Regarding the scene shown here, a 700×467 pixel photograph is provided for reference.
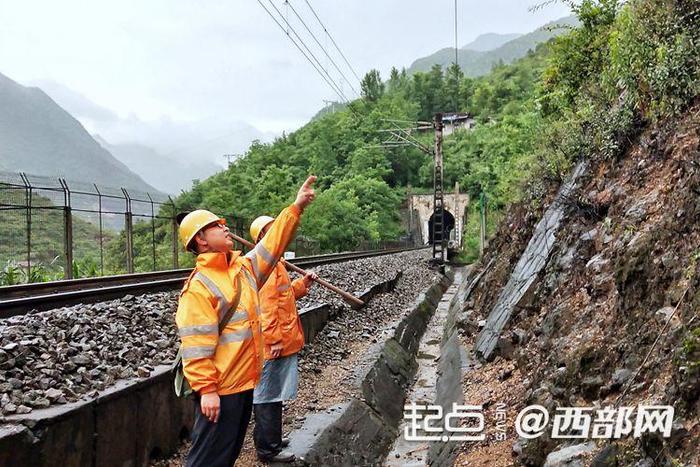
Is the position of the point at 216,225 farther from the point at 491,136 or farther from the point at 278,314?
the point at 491,136

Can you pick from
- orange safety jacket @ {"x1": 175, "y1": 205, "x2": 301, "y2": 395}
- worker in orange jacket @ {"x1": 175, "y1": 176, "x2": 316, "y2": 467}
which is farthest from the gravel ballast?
orange safety jacket @ {"x1": 175, "y1": 205, "x2": 301, "y2": 395}

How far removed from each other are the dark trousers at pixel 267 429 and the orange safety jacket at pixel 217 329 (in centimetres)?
191

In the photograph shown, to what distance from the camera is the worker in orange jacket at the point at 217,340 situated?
3.47m

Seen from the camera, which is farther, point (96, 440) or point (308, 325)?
point (308, 325)

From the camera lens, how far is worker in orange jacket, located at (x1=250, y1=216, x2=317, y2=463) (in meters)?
5.50

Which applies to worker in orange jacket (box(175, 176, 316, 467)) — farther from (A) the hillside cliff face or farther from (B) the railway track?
(B) the railway track

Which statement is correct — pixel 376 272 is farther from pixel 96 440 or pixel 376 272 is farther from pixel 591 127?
pixel 96 440

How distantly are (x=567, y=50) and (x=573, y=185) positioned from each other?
194 inches

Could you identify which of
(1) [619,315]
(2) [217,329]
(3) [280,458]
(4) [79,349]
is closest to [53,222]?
(4) [79,349]

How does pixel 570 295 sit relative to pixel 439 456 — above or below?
above

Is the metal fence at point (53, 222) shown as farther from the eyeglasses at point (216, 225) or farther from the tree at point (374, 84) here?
the tree at point (374, 84)

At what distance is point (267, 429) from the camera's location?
5.60m

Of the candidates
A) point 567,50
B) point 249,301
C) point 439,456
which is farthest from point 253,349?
point 567,50

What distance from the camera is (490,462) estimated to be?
490 centimetres
